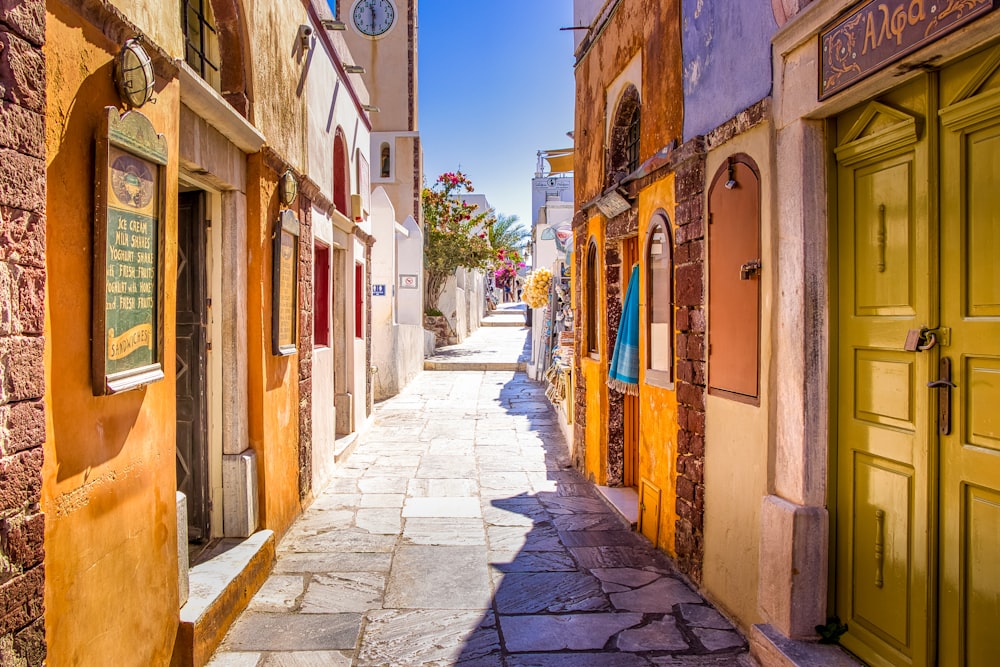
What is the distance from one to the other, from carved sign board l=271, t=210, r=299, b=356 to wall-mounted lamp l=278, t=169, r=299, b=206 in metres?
0.09

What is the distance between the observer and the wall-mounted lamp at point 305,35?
5480 mm

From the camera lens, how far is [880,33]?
2465mm

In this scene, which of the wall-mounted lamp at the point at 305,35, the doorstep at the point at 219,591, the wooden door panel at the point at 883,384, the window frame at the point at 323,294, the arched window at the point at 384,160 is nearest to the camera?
the wooden door panel at the point at 883,384

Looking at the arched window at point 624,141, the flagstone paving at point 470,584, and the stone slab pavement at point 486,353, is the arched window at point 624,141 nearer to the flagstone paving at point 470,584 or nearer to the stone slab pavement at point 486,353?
the flagstone paving at point 470,584

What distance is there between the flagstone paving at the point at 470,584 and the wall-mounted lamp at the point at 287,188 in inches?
100

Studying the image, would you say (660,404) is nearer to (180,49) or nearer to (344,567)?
(344,567)

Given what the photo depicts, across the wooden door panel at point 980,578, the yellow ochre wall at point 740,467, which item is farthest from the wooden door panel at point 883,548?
the yellow ochre wall at point 740,467

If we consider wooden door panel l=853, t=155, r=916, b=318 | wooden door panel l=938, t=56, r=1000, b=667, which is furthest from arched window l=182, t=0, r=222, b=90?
wooden door panel l=938, t=56, r=1000, b=667

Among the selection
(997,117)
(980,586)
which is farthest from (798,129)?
(980,586)

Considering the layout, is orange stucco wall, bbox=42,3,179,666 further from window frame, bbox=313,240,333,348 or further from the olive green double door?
window frame, bbox=313,240,333,348

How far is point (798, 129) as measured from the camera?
2975 mm

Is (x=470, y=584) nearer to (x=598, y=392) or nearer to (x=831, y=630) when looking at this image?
(x=831, y=630)

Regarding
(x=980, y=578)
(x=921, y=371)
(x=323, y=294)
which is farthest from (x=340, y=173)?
(x=980, y=578)

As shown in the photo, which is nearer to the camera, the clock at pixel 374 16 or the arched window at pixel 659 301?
the arched window at pixel 659 301
